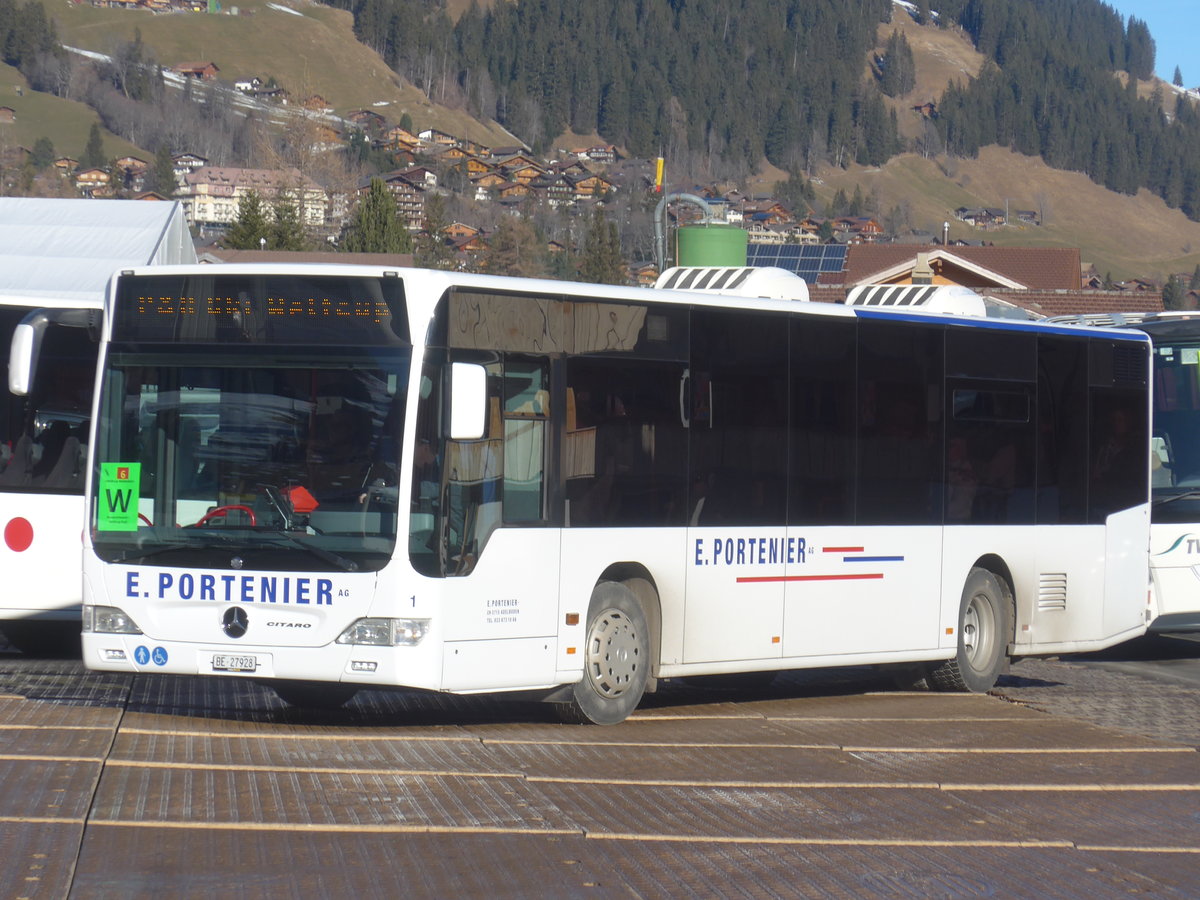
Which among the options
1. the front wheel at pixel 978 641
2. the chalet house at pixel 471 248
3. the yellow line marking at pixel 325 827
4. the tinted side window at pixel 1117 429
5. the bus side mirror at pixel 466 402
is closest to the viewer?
the yellow line marking at pixel 325 827

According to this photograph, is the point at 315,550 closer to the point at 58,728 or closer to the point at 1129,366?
the point at 58,728

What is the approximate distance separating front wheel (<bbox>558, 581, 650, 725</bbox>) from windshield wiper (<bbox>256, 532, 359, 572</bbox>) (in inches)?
66.4

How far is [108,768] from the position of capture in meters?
8.70

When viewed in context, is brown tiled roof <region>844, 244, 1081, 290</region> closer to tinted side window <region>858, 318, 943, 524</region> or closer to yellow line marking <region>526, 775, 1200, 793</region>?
tinted side window <region>858, 318, 943, 524</region>

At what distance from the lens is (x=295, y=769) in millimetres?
Answer: 8805

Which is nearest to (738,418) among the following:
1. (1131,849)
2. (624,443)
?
(624,443)

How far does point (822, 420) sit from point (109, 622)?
5.01m

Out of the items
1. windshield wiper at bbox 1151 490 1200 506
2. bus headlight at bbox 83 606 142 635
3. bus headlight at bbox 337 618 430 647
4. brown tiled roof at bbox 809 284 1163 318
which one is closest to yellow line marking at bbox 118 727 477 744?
bus headlight at bbox 83 606 142 635

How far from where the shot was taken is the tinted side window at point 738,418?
37.5 ft

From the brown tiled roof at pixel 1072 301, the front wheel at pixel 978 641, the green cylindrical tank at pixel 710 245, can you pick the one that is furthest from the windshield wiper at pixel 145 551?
the brown tiled roof at pixel 1072 301

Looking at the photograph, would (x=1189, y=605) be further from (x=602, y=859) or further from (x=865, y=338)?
(x=602, y=859)

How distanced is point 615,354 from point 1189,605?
A: 760 cm

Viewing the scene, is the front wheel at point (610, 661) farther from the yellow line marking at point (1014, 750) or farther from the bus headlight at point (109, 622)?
the bus headlight at point (109, 622)

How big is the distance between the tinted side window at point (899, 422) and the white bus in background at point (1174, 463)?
370 centimetres
